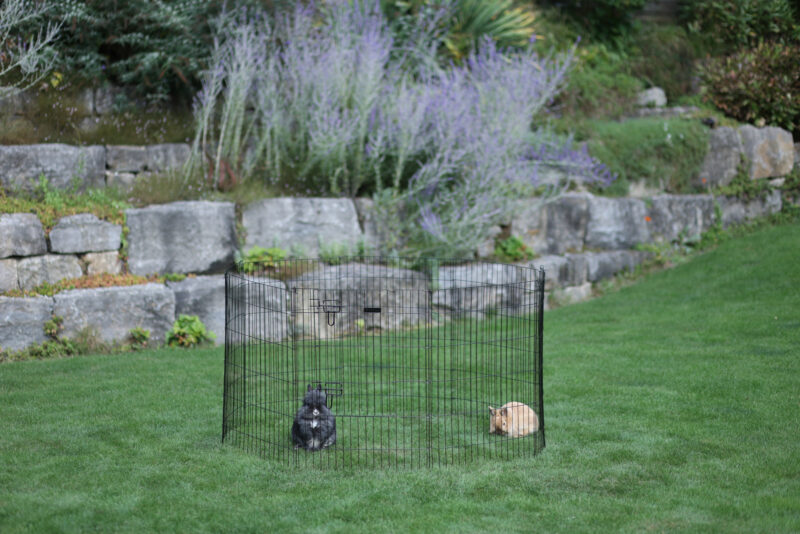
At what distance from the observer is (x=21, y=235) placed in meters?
6.21

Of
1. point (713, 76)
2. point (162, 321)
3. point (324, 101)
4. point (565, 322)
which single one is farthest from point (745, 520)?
point (713, 76)

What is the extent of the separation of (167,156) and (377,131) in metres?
2.19

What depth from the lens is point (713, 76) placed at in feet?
33.9

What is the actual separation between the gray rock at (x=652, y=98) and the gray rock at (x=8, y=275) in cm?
827

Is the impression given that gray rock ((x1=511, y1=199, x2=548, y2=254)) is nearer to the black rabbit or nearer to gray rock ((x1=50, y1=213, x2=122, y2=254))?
gray rock ((x1=50, y1=213, x2=122, y2=254))

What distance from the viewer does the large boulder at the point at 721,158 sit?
965cm

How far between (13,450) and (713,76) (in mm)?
9682

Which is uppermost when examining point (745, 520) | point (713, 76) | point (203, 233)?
point (713, 76)

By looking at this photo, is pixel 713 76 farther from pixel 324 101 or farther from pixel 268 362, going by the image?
pixel 268 362

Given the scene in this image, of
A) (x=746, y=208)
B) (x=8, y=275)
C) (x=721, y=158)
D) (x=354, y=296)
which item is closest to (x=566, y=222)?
(x=721, y=158)

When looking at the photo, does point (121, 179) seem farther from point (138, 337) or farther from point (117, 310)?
point (138, 337)

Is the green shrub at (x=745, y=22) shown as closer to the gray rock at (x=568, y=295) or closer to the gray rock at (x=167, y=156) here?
the gray rock at (x=568, y=295)

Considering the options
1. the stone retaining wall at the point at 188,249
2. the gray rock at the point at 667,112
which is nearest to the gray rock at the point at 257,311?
the stone retaining wall at the point at 188,249

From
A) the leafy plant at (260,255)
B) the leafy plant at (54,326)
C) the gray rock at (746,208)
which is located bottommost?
the leafy plant at (54,326)
